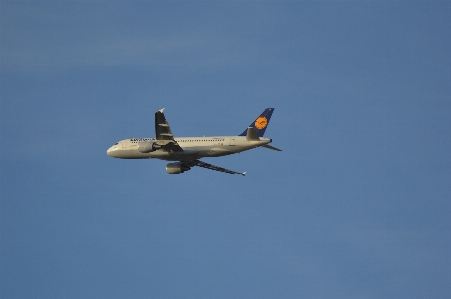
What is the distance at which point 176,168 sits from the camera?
9781 cm

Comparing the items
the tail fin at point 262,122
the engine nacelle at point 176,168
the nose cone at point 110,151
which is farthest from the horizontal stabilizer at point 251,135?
the nose cone at point 110,151

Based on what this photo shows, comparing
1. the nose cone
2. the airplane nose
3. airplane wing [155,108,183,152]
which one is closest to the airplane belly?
airplane wing [155,108,183,152]

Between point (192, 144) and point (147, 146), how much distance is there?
5457 mm

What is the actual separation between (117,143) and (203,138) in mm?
11736

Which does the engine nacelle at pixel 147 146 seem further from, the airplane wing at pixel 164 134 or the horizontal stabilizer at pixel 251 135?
the horizontal stabilizer at pixel 251 135

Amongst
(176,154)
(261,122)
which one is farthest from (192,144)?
(261,122)

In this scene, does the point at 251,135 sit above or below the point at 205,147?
above

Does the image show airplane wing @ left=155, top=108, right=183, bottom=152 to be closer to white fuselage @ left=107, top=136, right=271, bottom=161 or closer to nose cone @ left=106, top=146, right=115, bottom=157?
white fuselage @ left=107, top=136, right=271, bottom=161

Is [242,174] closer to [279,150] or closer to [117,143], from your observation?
[279,150]

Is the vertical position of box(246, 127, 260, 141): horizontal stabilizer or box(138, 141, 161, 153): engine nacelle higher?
box(246, 127, 260, 141): horizontal stabilizer

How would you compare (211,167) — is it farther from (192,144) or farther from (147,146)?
(147,146)

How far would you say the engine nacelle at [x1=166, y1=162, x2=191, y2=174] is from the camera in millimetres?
97812

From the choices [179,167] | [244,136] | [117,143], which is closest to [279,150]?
[244,136]

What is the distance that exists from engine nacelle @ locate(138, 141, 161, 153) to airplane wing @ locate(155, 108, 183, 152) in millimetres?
734
